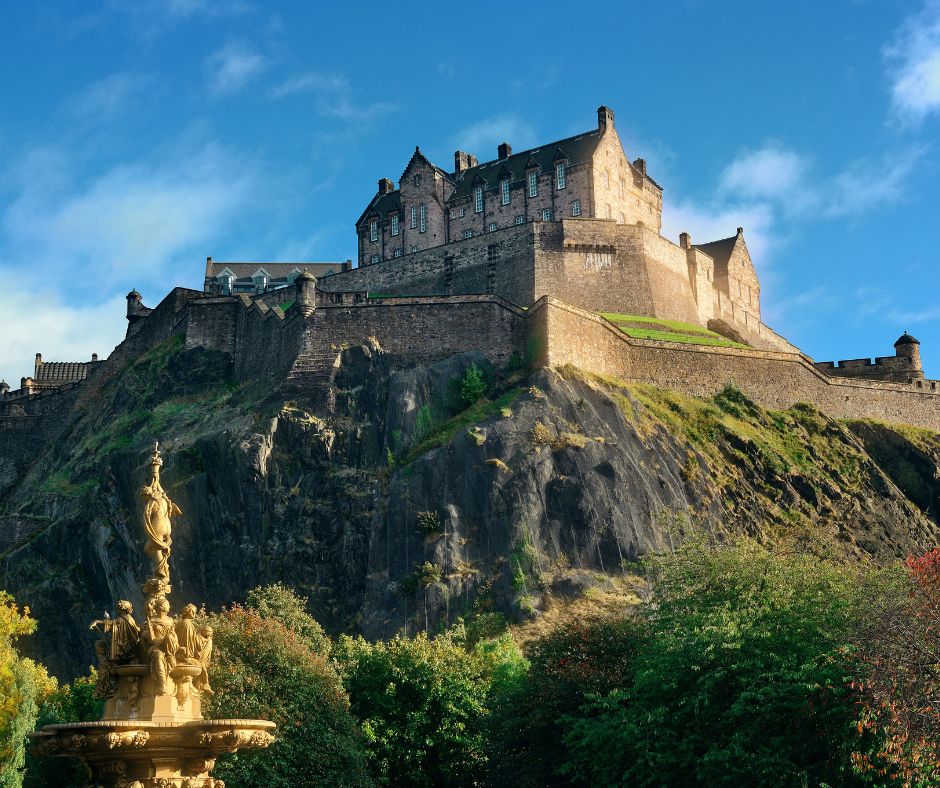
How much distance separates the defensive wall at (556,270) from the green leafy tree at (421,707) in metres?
36.6

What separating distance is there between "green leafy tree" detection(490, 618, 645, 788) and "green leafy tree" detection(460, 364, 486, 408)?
78.8 feet

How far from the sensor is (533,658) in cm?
4144

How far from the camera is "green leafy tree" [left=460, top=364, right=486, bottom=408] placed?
63750 mm

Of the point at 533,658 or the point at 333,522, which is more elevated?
the point at 333,522

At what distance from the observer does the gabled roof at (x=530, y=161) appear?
8869cm

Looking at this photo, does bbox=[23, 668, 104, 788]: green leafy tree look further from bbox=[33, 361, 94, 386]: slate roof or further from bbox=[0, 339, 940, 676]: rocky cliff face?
bbox=[33, 361, 94, 386]: slate roof

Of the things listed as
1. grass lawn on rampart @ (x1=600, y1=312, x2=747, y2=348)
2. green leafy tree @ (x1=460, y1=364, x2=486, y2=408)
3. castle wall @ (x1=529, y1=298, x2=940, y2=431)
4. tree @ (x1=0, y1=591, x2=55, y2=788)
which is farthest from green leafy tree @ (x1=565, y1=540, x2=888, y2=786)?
grass lawn on rampart @ (x1=600, y1=312, x2=747, y2=348)

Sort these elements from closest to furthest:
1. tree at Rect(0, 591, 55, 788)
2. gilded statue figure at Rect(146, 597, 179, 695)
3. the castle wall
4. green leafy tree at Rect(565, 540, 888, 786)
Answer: gilded statue figure at Rect(146, 597, 179, 695) → green leafy tree at Rect(565, 540, 888, 786) → tree at Rect(0, 591, 55, 788) → the castle wall

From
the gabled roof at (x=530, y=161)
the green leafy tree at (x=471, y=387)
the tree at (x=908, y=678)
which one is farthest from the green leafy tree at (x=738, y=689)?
the gabled roof at (x=530, y=161)

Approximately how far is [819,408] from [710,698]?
44562mm

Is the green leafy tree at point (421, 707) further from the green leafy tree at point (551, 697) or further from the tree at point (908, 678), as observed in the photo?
the tree at point (908, 678)

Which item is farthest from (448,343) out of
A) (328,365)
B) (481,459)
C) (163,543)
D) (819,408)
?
(163,543)

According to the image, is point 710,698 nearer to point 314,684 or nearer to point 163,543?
point 314,684

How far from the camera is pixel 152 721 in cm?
1794
